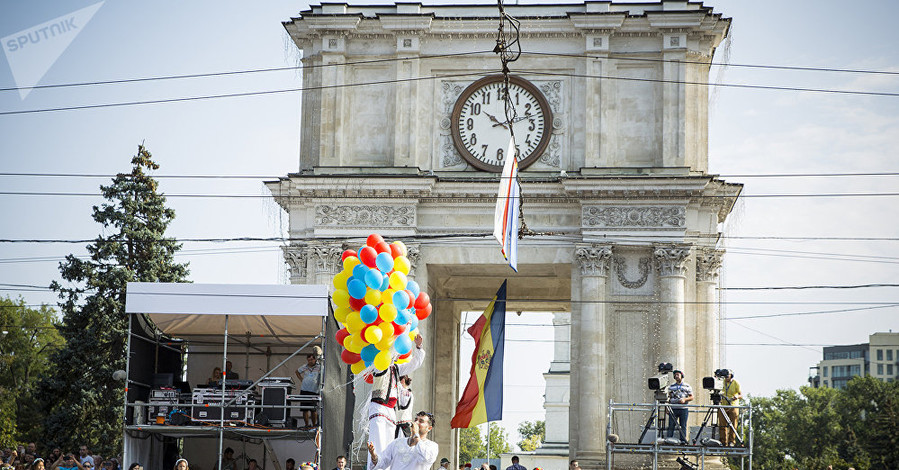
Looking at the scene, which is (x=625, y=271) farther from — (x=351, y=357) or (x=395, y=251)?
(x=351, y=357)

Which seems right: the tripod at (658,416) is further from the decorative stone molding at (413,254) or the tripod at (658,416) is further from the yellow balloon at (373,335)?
the decorative stone molding at (413,254)

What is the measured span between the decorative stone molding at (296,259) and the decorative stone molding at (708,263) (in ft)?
39.5

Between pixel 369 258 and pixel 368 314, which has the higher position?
pixel 369 258

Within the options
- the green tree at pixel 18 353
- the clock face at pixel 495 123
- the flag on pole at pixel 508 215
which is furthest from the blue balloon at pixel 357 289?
the green tree at pixel 18 353

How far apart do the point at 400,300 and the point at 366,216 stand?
1446cm

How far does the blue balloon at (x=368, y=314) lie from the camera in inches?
825

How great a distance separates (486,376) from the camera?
33.2m

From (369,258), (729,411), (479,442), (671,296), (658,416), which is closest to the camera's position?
(369,258)

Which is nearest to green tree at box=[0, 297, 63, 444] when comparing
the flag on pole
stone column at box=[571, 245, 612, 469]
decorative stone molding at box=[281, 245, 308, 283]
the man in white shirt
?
decorative stone molding at box=[281, 245, 308, 283]

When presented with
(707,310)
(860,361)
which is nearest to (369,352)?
(707,310)

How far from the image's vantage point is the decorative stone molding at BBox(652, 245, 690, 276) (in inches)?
1367

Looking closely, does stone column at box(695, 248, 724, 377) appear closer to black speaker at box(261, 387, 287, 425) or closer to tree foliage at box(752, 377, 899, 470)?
black speaker at box(261, 387, 287, 425)

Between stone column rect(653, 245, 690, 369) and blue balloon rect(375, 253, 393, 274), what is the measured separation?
14.8 metres

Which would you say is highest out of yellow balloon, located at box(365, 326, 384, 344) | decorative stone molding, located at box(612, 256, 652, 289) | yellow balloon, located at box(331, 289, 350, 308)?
decorative stone molding, located at box(612, 256, 652, 289)
